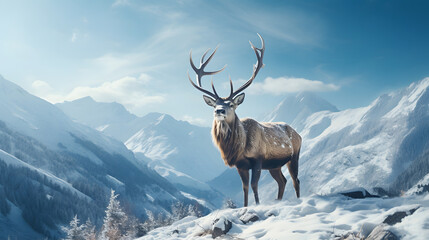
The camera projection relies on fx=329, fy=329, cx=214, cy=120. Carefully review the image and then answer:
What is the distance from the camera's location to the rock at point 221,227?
7.46 m

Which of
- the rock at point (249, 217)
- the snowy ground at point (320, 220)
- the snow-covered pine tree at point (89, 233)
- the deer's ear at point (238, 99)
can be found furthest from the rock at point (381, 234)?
the snow-covered pine tree at point (89, 233)

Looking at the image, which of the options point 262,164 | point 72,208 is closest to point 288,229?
point 262,164

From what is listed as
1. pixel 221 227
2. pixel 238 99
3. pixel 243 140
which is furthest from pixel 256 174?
pixel 221 227

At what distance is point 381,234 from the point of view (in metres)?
5.22

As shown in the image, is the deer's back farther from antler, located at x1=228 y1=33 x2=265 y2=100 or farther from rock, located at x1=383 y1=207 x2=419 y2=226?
rock, located at x1=383 y1=207 x2=419 y2=226

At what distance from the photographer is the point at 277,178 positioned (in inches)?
517

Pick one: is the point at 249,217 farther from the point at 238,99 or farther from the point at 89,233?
the point at 89,233

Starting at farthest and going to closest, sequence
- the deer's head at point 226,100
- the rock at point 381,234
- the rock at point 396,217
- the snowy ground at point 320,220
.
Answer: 1. the deer's head at point 226,100
2. the rock at point 396,217
3. the snowy ground at point 320,220
4. the rock at point 381,234

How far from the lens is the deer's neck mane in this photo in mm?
10984

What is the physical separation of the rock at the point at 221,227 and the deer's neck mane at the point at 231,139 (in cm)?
351

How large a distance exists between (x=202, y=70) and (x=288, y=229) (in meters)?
7.90

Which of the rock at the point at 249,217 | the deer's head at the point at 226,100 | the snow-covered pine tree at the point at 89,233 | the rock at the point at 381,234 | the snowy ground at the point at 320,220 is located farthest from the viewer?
the snow-covered pine tree at the point at 89,233

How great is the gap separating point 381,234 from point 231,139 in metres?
6.28

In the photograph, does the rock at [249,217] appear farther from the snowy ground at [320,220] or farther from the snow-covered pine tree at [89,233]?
the snow-covered pine tree at [89,233]
